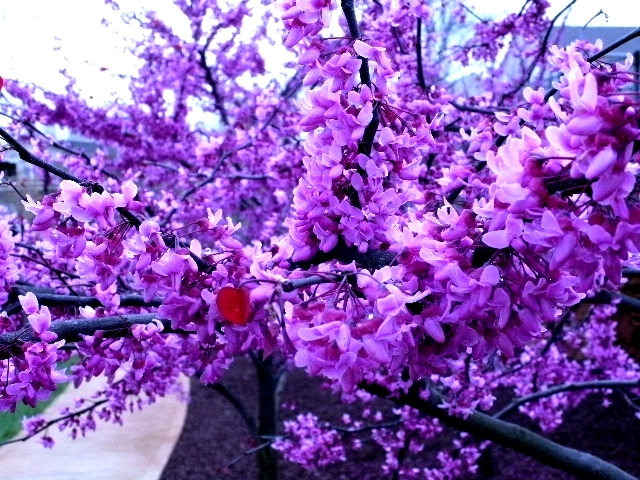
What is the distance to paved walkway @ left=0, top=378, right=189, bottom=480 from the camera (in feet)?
20.9

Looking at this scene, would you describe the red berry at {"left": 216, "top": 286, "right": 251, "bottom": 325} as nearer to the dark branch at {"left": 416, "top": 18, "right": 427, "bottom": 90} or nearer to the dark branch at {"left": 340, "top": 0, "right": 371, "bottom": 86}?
the dark branch at {"left": 340, "top": 0, "right": 371, "bottom": 86}

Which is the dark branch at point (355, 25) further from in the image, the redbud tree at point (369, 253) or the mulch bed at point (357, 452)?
the mulch bed at point (357, 452)

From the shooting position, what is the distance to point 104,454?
273 inches

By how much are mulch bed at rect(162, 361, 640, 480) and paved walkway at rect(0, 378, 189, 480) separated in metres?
0.20

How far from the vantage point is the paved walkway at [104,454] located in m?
6.36

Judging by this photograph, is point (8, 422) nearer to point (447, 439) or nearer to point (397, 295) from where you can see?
point (447, 439)

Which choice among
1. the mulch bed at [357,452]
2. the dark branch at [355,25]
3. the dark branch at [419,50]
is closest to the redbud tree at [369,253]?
the dark branch at [355,25]

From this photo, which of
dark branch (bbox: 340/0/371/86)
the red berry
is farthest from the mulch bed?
dark branch (bbox: 340/0/371/86)

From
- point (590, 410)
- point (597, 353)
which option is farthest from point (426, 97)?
point (590, 410)

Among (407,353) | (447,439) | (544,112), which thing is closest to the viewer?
(407,353)

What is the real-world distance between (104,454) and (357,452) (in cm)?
291

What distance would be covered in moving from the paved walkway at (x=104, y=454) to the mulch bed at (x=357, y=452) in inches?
7.9

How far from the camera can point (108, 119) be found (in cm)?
691

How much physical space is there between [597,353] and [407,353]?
5.80 m
